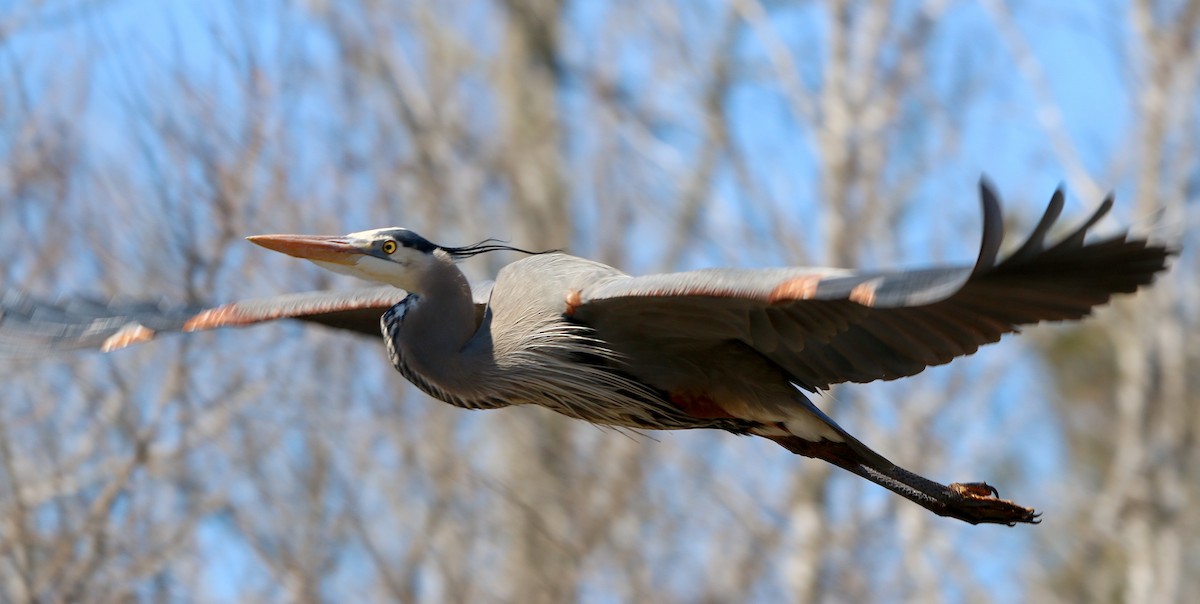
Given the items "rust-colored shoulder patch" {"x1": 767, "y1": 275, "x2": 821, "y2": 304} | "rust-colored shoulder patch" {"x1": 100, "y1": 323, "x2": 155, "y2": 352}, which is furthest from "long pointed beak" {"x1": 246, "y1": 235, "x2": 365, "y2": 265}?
"rust-colored shoulder patch" {"x1": 767, "y1": 275, "x2": 821, "y2": 304}

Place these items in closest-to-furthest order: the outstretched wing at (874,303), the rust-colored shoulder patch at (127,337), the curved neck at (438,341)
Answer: the outstretched wing at (874,303) → the curved neck at (438,341) → the rust-colored shoulder patch at (127,337)

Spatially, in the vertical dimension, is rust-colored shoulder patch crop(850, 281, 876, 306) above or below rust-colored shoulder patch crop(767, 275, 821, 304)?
above

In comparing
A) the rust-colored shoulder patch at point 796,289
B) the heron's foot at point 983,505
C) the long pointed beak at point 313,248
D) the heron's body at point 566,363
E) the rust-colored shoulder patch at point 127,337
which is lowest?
the rust-colored shoulder patch at point 127,337

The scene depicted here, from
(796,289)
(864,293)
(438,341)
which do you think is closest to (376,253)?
(438,341)

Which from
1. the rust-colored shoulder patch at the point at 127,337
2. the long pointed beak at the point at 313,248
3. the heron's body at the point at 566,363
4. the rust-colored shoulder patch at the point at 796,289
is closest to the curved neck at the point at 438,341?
the heron's body at the point at 566,363

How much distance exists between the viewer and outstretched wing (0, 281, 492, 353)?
5801 mm

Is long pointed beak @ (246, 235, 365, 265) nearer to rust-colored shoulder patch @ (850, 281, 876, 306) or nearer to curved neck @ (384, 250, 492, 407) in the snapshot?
curved neck @ (384, 250, 492, 407)

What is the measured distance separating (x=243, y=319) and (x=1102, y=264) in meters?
3.19

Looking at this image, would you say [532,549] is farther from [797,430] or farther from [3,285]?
[797,430]

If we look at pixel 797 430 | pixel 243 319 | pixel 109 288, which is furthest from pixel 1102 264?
pixel 109 288

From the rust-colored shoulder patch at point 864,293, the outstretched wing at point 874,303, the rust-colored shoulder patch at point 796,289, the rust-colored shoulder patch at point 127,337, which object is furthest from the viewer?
the rust-colored shoulder patch at point 127,337

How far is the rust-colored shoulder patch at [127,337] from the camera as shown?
5781mm

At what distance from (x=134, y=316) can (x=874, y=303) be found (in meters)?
3.14

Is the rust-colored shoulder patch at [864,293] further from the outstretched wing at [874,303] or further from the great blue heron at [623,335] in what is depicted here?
the great blue heron at [623,335]
